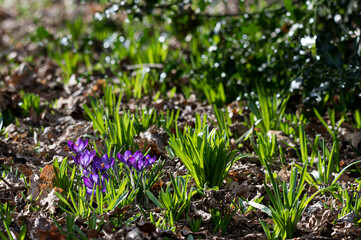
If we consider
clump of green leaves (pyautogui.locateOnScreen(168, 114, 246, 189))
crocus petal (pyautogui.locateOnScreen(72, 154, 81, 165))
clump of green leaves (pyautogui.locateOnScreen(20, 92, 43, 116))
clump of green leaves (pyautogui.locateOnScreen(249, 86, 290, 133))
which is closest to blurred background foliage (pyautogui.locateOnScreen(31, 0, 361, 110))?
clump of green leaves (pyautogui.locateOnScreen(249, 86, 290, 133))

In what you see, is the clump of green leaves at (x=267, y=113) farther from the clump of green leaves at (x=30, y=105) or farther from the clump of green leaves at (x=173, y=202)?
the clump of green leaves at (x=30, y=105)

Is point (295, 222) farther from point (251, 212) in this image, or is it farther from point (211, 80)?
point (211, 80)

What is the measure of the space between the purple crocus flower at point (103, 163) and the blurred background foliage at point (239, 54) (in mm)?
1277

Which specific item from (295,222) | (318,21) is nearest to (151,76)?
(318,21)

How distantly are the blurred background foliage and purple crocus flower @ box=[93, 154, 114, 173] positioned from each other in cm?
128

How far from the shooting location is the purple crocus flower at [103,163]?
6.25 feet

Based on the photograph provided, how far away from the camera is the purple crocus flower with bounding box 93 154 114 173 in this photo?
75.0 inches

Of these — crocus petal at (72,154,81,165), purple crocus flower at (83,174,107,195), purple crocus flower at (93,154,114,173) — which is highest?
crocus petal at (72,154,81,165)

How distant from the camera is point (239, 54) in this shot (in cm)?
336

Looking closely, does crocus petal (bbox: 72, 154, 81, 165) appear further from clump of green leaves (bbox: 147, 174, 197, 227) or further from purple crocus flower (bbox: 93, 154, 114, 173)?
clump of green leaves (bbox: 147, 174, 197, 227)

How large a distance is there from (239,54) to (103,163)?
5.97 feet

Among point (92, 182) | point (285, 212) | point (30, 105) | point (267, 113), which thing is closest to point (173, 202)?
point (92, 182)

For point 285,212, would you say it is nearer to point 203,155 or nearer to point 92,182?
point 203,155

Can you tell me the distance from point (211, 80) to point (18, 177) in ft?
5.55
